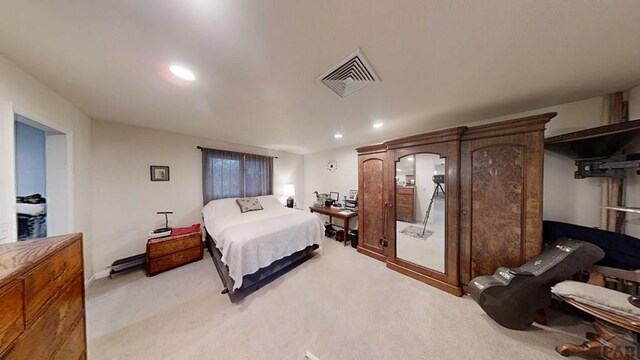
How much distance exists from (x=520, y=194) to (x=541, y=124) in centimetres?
70

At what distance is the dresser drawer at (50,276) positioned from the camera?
746 mm

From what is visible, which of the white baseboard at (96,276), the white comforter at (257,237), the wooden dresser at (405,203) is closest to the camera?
the white comforter at (257,237)

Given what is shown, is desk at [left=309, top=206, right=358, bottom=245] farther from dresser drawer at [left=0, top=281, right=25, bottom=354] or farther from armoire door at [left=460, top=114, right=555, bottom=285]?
dresser drawer at [left=0, top=281, right=25, bottom=354]

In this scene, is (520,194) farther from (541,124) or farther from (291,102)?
(291,102)

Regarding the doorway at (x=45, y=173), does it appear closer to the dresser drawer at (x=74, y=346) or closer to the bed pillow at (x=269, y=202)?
the dresser drawer at (x=74, y=346)

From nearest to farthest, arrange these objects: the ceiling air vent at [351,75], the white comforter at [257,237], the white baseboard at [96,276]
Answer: the ceiling air vent at [351,75]
the white comforter at [257,237]
the white baseboard at [96,276]

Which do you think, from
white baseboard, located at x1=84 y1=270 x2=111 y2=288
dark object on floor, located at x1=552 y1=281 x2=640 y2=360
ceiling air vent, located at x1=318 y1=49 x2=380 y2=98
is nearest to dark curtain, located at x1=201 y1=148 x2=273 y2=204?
white baseboard, located at x1=84 y1=270 x2=111 y2=288

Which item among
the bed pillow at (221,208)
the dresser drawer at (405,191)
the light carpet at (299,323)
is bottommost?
the light carpet at (299,323)

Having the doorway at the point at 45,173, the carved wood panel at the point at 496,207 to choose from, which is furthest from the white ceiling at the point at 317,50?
the carved wood panel at the point at 496,207

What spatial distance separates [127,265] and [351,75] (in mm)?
3888

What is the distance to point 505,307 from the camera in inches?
62.0

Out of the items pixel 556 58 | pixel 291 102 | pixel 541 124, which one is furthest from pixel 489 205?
pixel 291 102

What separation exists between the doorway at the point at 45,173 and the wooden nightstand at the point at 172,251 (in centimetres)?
87

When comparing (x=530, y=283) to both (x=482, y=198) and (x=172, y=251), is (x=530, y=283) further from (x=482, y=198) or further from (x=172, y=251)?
(x=172, y=251)
